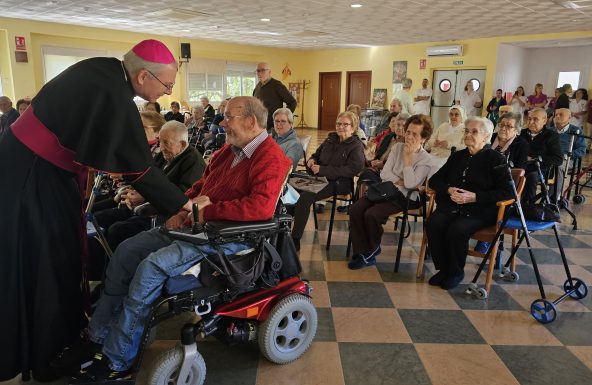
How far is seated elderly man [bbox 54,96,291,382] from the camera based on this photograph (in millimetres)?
1545

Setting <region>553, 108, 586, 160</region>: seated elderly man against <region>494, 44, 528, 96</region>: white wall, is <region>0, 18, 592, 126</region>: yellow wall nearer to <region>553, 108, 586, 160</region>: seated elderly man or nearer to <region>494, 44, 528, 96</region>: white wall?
<region>494, 44, 528, 96</region>: white wall

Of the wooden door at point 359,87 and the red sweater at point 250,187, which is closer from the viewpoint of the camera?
the red sweater at point 250,187

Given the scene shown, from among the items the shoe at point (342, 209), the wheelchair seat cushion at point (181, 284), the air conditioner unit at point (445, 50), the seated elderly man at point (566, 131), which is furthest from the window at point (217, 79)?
the wheelchair seat cushion at point (181, 284)

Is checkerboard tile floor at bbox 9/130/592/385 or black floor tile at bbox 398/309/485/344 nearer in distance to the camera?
checkerboard tile floor at bbox 9/130/592/385

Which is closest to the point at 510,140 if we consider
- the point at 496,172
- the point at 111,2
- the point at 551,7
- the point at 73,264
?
the point at 496,172

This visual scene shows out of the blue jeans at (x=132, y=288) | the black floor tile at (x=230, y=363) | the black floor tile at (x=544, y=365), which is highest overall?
the blue jeans at (x=132, y=288)

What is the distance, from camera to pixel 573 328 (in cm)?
230

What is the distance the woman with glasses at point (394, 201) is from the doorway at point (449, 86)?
9.00 m

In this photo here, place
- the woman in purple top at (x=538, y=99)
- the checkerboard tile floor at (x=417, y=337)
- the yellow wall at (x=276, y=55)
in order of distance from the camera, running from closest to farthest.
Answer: the checkerboard tile floor at (x=417, y=337)
the yellow wall at (x=276, y=55)
the woman in purple top at (x=538, y=99)

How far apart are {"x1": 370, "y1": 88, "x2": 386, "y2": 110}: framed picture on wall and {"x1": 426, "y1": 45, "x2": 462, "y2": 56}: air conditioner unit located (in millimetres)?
1945

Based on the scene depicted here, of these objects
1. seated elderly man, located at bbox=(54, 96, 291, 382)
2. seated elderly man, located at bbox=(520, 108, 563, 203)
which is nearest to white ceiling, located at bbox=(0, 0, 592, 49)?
seated elderly man, located at bbox=(520, 108, 563, 203)

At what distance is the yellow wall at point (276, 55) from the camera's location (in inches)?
380

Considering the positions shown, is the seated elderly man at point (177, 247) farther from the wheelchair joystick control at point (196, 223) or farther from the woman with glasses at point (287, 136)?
the woman with glasses at point (287, 136)

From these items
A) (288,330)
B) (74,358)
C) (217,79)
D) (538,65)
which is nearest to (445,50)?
(538,65)
